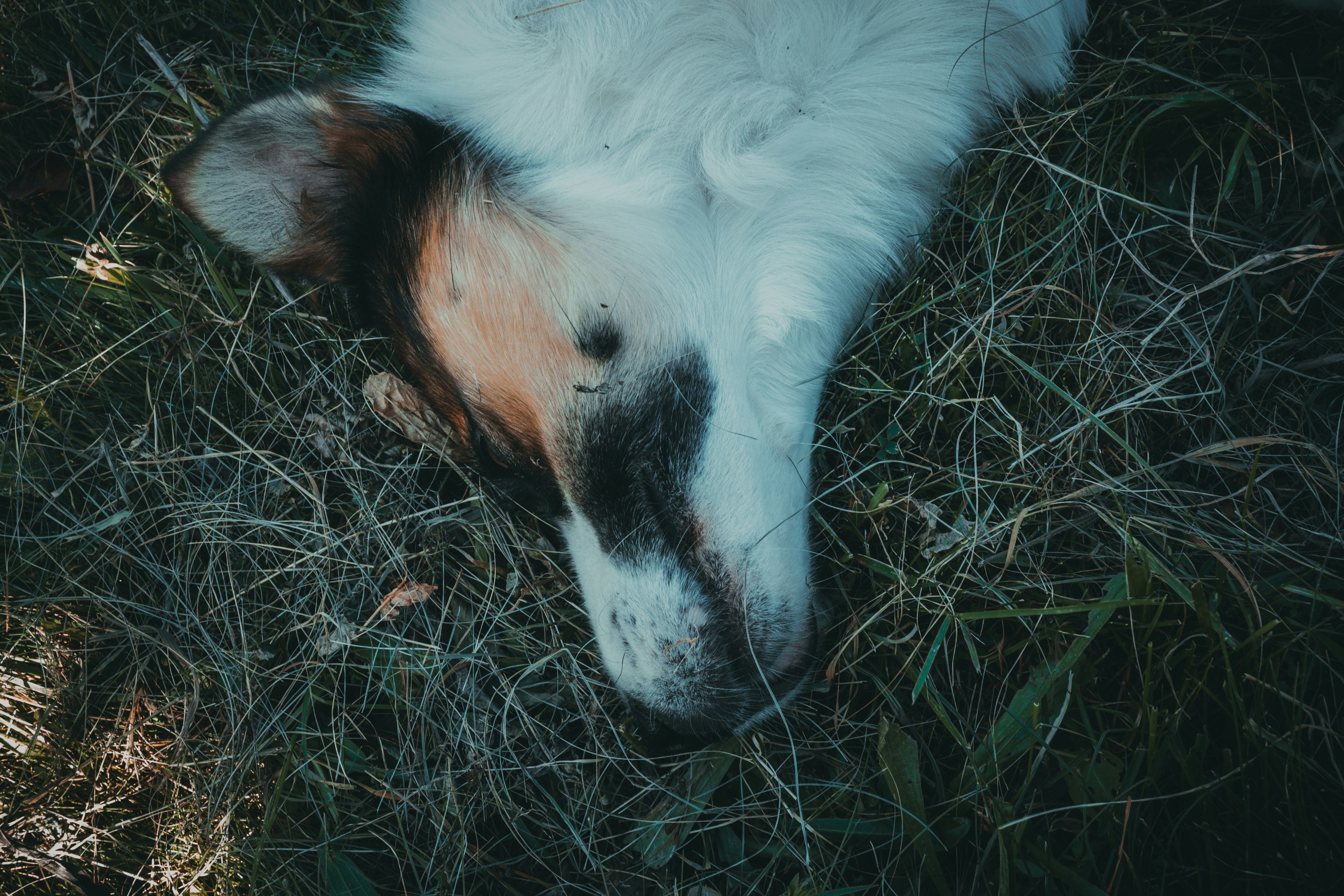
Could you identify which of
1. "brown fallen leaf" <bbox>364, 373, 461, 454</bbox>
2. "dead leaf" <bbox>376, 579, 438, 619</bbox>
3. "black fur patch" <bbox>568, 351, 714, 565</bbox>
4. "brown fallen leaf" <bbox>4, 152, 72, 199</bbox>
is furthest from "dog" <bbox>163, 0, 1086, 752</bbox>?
"brown fallen leaf" <bbox>4, 152, 72, 199</bbox>

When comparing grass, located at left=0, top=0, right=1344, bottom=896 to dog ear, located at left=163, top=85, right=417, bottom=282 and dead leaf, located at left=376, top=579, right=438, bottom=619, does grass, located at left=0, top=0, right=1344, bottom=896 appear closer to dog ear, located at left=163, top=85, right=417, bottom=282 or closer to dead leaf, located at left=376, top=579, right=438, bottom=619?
dead leaf, located at left=376, top=579, right=438, bottom=619

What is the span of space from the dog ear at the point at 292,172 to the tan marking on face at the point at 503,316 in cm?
29

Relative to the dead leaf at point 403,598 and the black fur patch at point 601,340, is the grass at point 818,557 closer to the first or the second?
the dead leaf at point 403,598

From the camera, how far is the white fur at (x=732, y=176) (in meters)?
1.73

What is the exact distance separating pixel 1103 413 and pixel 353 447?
2221mm

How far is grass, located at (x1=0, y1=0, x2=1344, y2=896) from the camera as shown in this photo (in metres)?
1.66

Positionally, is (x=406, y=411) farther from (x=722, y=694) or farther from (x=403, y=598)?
(x=722, y=694)

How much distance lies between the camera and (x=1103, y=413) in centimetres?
186

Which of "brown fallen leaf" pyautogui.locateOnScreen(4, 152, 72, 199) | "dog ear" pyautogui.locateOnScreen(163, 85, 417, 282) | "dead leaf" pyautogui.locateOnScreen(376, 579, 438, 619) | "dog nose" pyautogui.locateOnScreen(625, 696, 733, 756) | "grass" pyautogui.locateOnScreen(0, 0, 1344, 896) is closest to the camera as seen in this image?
"grass" pyautogui.locateOnScreen(0, 0, 1344, 896)

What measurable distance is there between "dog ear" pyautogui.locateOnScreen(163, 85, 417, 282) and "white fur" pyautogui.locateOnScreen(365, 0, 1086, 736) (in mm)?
341

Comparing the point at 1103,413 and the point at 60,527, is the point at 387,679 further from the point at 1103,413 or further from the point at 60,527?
the point at 1103,413

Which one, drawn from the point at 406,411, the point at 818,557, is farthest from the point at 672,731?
the point at 406,411

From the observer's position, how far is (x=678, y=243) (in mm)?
1737

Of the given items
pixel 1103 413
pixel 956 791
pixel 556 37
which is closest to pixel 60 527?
pixel 556 37
